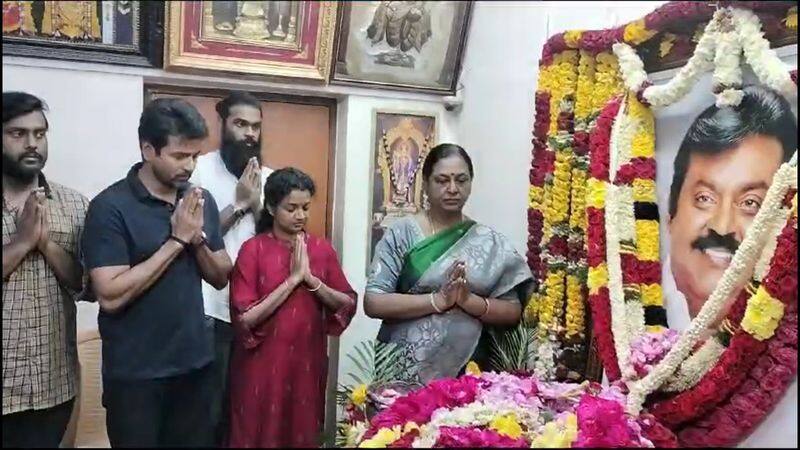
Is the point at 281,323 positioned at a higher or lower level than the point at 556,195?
lower

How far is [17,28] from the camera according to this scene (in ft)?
5.01

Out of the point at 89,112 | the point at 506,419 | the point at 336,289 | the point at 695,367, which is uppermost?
the point at 89,112

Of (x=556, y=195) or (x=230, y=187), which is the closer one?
(x=230, y=187)

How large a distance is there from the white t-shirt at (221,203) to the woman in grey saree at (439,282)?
0.29 meters

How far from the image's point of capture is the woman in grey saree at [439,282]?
178cm

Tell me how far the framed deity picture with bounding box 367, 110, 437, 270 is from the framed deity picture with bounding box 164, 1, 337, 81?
182 mm

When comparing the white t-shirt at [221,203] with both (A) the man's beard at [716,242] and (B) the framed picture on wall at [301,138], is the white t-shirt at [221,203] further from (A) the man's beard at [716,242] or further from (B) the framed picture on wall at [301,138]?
(A) the man's beard at [716,242]

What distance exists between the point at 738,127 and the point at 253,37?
0.99m

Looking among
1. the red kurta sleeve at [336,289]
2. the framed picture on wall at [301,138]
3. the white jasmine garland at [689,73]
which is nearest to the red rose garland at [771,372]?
the white jasmine garland at [689,73]

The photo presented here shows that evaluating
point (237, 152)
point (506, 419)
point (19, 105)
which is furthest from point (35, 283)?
point (506, 419)

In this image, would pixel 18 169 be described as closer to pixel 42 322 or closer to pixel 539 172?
pixel 42 322

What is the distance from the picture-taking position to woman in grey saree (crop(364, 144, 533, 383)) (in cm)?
178

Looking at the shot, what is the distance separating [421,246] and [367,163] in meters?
0.21

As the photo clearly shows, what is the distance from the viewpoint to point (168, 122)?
1.58 m
